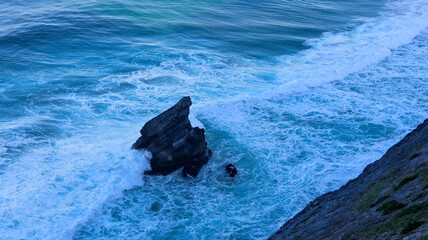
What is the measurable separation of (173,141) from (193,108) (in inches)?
321

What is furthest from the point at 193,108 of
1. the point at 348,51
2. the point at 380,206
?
the point at 348,51

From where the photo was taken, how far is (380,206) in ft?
48.0

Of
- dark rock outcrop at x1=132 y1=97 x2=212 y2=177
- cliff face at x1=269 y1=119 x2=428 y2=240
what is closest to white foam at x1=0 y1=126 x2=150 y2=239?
dark rock outcrop at x1=132 y1=97 x2=212 y2=177

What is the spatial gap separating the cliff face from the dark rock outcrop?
8.24 m

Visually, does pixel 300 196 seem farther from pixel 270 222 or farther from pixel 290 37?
pixel 290 37

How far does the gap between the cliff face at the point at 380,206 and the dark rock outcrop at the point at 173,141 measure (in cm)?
824

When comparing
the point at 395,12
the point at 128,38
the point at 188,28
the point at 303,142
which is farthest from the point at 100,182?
the point at 395,12

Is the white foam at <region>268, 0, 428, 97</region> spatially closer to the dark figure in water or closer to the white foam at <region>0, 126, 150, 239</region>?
the dark figure in water

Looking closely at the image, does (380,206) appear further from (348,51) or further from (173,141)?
(348,51)

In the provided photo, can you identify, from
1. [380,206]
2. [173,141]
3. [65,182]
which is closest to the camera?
[380,206]

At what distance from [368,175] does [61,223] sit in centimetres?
1634

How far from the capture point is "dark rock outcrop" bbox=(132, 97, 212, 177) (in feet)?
81.3

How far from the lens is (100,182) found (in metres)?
24.0

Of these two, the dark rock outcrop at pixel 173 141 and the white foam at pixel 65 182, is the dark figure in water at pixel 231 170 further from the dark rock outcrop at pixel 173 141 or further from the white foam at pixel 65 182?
the white foam at pixel 65 182
